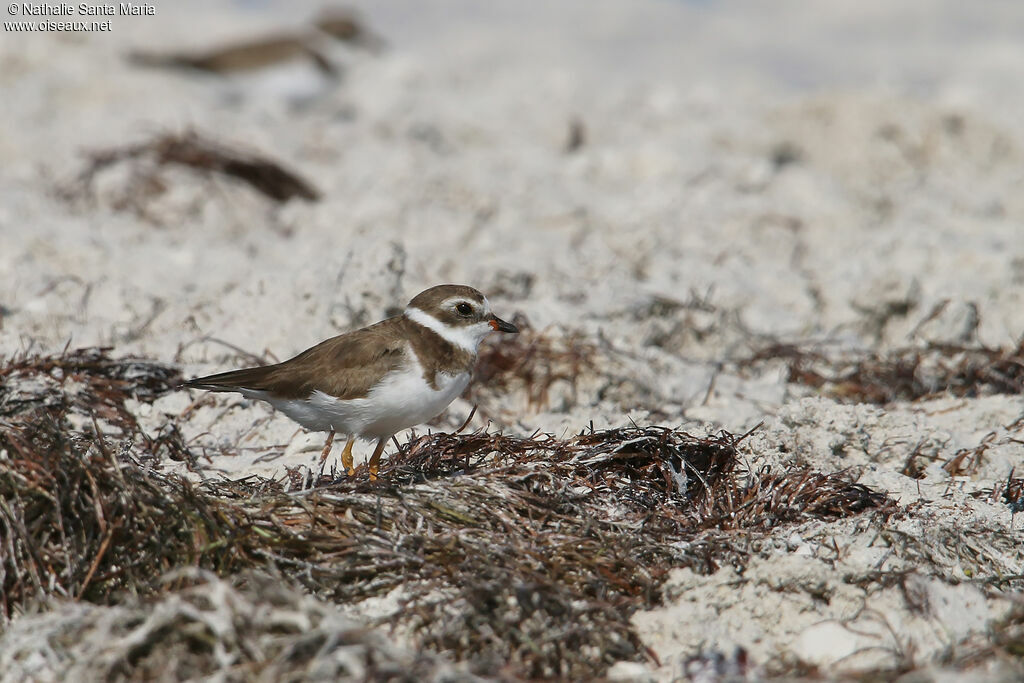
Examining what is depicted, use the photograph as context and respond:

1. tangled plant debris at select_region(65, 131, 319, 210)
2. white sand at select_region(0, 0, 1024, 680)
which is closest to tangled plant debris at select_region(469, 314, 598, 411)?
white sand at select_region(0, 0, 1024, 680)

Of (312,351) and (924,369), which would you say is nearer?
(312,351)

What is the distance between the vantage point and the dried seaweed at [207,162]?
24.5 ft

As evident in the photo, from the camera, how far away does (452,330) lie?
361cm

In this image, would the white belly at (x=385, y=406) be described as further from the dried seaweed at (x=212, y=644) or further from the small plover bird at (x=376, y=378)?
the dried seaweed at (x=212, y=644)

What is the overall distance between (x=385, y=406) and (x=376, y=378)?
0.33 ft

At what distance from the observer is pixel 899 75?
1286 cm

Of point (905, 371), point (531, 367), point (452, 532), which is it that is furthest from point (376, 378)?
point (905, 371)

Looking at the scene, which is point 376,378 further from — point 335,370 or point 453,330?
point 453,330

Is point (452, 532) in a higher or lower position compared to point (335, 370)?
lower

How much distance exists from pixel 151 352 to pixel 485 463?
2.06m

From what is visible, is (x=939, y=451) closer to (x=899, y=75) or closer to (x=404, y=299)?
(x=404, y=299)

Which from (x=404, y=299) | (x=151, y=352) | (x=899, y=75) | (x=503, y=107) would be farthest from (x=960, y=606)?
(x=899, y=75)

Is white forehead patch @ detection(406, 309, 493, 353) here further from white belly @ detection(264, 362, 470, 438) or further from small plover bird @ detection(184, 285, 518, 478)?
white belly @ detection(264, 362, 470, 438)

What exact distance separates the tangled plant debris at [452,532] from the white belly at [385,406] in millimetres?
215
